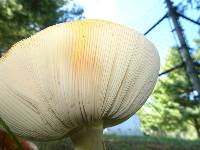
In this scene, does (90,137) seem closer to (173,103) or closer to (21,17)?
(21,17)

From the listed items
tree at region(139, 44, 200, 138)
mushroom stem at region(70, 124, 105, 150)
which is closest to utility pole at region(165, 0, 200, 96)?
mushroom stem at region(70, 124, 105, 150)

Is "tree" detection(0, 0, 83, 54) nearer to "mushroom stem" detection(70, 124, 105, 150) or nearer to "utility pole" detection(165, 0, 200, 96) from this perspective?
"utility pole" detection(165, 0, 200, 96)

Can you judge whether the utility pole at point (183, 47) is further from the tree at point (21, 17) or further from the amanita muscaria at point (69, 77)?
the amanita muscaria at point (69, 77)

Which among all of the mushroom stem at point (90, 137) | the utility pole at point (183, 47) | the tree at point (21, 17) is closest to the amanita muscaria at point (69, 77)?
the mushroom stem at point (90, 137)

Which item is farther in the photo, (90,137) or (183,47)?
(183,47)

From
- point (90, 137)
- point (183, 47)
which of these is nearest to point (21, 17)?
point (183, 47)

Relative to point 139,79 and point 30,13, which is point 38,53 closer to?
point 139,79
